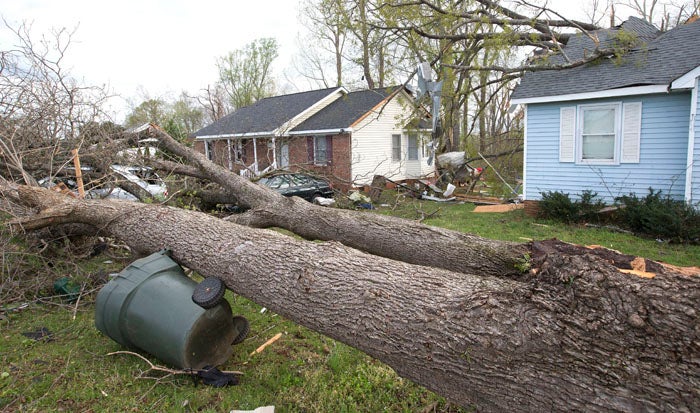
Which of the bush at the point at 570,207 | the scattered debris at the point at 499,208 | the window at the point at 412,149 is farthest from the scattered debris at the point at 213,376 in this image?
the window at the point at 412,149

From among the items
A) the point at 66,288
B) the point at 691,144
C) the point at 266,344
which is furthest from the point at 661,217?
the point at 66,288

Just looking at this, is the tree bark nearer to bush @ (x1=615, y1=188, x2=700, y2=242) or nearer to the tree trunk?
the tree trunk

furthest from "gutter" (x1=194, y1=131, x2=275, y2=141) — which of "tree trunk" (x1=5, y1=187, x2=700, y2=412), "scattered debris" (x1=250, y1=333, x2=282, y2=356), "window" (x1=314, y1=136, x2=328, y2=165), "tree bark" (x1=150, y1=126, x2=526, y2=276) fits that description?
"tree trunk" (x1=5, y1=187, x2=700, y2=412)

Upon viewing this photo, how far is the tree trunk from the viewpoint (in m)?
1.78

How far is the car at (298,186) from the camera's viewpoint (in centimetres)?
1389

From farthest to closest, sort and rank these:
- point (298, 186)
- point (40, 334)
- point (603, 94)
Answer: point (298, 186) < point (603, 94) < point (40, 334)

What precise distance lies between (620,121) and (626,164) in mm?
966

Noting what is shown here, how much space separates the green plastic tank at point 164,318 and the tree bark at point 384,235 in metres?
1.64

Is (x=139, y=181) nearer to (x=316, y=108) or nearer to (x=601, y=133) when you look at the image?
(x=601, y=133)

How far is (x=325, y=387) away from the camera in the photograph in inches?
135

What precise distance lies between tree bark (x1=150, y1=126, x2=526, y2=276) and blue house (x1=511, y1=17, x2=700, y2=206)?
737cm

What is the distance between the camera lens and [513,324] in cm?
214

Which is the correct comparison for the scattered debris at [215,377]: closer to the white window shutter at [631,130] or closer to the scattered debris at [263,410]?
the scattered debris at [263,410]

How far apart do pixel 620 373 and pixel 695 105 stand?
9.01 meters
